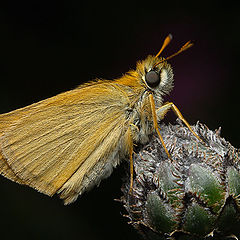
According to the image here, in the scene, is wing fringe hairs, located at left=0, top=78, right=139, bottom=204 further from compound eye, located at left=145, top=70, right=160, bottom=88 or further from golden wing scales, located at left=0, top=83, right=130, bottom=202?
compound eye, located at left=145, top=70, right=160, bottom=88

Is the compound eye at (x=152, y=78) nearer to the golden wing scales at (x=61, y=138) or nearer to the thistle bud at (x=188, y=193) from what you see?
the golden wing scales at (x=61, y=138)

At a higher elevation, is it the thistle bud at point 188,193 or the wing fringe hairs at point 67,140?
the wing fringe hairs at point 67,140

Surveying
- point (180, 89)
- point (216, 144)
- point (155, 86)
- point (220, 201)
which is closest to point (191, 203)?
point (220, 201)

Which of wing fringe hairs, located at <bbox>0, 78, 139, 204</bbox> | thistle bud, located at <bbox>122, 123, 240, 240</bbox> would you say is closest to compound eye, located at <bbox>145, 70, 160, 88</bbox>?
wing fringe hairs, located at <bbox>0, 78, 139, 204</bbox>

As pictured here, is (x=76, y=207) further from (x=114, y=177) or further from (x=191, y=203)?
(x=191, y=203)

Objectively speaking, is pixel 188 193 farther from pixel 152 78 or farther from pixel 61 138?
pixel 61 138

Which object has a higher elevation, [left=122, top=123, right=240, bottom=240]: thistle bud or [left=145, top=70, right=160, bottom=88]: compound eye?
[left=145, top=70, right=160, bottom=88]: compound eye

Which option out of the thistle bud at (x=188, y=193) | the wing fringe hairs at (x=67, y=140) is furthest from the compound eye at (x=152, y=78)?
the thistle bud at (x=188, y=193)

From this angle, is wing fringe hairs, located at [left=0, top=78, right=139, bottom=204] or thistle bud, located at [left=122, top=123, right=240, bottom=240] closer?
thistle bud, located at [left=122, top=123, right=240, bottom=240]
